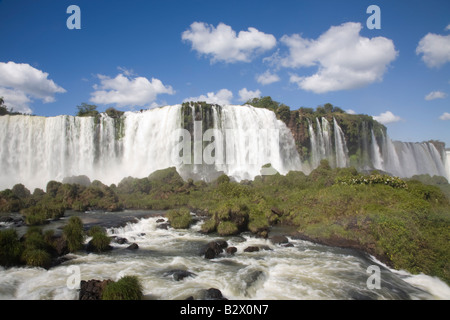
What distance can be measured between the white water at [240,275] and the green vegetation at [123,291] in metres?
0.58

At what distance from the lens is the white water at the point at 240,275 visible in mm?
9086

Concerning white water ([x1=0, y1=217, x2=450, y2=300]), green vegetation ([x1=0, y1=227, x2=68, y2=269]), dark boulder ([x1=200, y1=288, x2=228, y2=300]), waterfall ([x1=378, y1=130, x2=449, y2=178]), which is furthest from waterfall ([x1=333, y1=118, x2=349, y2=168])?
green vegetation ([x1=0, y1=227, x2=68, y2=269])

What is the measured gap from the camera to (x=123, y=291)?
324 inches

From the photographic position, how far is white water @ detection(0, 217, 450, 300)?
9086 millimetres

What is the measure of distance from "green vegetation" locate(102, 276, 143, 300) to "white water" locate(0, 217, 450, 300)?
1.89 ft

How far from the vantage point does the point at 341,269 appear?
444 inches

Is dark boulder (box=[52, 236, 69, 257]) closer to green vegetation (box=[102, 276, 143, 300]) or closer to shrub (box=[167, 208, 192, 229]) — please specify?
green vegetation (box=[102, 276, 143, 300])

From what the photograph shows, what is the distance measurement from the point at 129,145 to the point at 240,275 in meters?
34.6

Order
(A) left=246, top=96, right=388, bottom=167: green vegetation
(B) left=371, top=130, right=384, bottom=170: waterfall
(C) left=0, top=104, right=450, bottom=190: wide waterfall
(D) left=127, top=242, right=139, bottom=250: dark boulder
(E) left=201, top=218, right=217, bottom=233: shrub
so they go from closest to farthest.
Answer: (D) left=127, top=242, right=139, bottom=250: dark boulder, (E) left=201, top=218, right=217, bottom=233: shrub, (C) left=0, top=104, right=450, bottom=190: wide waterfall, (A) left=246, top=96, right=388, bottom=167: green vegetation, (B) left=371, top=130, right=384, bottom=170: waterfall

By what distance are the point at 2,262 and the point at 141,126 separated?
1285 inches

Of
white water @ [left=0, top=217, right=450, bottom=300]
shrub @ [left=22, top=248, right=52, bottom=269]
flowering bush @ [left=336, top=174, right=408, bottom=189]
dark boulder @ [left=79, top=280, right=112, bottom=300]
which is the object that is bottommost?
white water @ [left=0, top=217, right=450, bottom=300]

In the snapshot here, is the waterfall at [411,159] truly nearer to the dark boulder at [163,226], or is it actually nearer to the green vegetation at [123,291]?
the dark boulder at [163,226]
